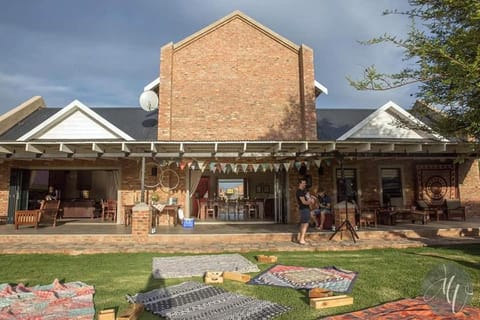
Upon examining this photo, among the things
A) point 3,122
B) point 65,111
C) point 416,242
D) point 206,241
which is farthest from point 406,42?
point 3,122

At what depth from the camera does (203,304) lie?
4145mm

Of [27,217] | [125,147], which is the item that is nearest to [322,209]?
[125,147]

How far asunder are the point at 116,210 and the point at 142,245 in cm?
492

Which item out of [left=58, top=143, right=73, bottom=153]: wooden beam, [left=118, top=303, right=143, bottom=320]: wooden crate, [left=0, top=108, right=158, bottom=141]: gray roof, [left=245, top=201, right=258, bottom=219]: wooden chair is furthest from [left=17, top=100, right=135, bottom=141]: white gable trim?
[left=118, top=303, right=143, bottom=320]: wooden crate

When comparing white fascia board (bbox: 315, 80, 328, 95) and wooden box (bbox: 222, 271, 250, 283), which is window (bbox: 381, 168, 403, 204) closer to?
white fascia board (bbox: 315, 80, 328, 95)

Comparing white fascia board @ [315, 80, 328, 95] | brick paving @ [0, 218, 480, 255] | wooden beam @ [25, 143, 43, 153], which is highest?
white fascia board @ [315, 80, 328, 95]

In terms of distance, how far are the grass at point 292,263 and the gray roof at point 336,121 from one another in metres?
6.69

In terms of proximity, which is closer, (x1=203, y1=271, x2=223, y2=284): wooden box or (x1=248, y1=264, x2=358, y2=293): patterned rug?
(x1=248, y1=264, x2=358, y2=293): patterned rug

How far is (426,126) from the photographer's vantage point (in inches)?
299

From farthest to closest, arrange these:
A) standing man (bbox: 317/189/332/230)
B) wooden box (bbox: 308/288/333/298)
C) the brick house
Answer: the brick house
standing man (bbox: 317/189/332/230)
wooden box (bbox: 308/288/333/298)

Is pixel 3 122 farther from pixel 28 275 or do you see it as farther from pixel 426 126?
pixel 426 126

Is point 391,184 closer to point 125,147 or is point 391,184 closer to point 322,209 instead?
point 322,209

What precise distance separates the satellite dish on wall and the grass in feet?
24.2

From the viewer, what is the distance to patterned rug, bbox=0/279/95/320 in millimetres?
3801
